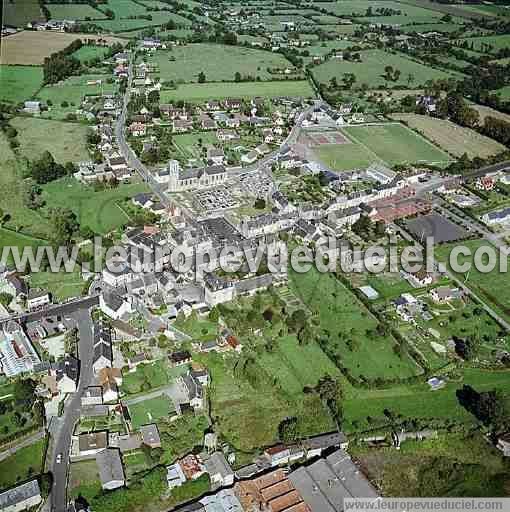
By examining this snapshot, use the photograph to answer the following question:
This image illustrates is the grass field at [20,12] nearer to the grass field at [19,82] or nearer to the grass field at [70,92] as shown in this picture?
the grass field at [19,82]

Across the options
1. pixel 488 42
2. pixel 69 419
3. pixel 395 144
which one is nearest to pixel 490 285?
pixel 395 144

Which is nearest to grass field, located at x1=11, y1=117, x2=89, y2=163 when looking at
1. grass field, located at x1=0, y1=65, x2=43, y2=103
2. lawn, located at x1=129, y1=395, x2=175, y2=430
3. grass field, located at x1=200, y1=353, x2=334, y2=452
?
grass field, located at x1=0, y1=65, x2=43, y2=103

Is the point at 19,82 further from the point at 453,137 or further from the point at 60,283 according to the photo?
the point at 453,137

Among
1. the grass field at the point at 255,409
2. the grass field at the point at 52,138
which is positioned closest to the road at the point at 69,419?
the grass field at the point at 255,409

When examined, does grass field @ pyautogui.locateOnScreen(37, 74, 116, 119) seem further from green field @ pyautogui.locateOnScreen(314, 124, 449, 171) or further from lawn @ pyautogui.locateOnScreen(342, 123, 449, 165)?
lawn @ pyautogui.locateOnScreen(342, 123, 449, 165)

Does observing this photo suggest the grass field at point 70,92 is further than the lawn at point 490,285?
Yes

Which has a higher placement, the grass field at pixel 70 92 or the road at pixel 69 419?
the grass field at pixel 70 92

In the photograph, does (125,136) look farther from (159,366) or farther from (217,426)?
(217,426)
